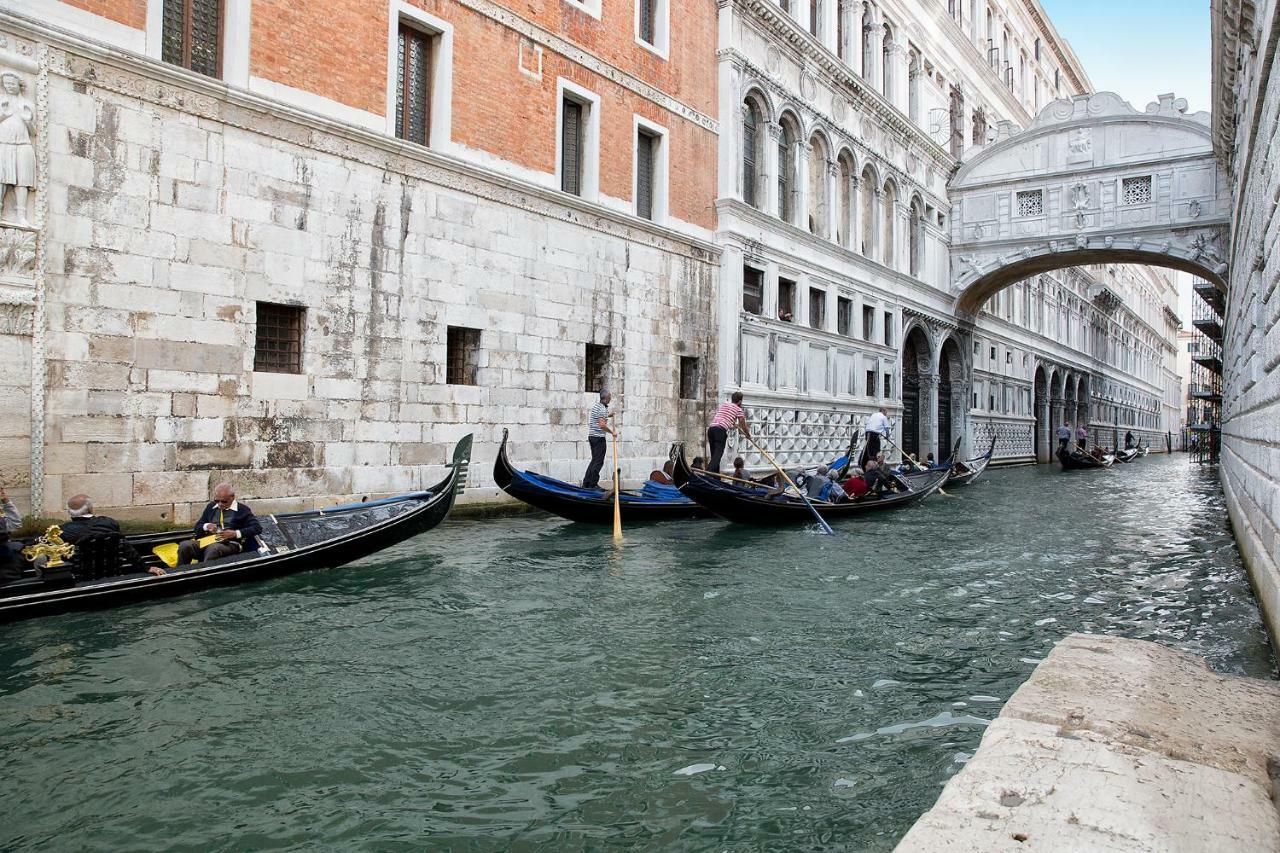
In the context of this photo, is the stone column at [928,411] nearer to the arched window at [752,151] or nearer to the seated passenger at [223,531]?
the arched window at [752,151]

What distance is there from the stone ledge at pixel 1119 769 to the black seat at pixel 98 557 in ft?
15.0

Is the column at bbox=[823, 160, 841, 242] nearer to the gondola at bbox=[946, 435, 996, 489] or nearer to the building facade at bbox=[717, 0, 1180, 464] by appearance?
the building facade at bbox=[717, 0, 1180, 464]

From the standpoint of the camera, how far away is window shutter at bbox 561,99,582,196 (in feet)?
35.5

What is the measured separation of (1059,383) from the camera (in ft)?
97.5

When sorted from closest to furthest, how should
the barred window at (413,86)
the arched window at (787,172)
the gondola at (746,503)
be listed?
the gondola at (746,503) → the barred window at (413,86) → the arched window at (787,172)

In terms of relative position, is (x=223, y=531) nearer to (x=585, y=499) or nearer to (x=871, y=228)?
(x=585, y=499)

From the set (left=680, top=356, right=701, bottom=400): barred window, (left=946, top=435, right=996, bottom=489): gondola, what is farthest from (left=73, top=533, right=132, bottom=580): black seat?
(left=946, top=435, right=996, bottom=489): gondola

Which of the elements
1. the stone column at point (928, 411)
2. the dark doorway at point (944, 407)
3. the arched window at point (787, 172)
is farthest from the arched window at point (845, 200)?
the dark doorway at point (944, 407)

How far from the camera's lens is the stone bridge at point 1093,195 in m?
17.3

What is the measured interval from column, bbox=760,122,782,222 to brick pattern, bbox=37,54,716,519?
416 centimetres

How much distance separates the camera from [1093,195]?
60.5ft

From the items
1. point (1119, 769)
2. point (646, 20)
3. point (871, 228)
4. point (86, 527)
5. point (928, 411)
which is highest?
point (646, 20)

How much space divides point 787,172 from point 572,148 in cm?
540

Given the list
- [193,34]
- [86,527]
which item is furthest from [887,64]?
[86,527]
